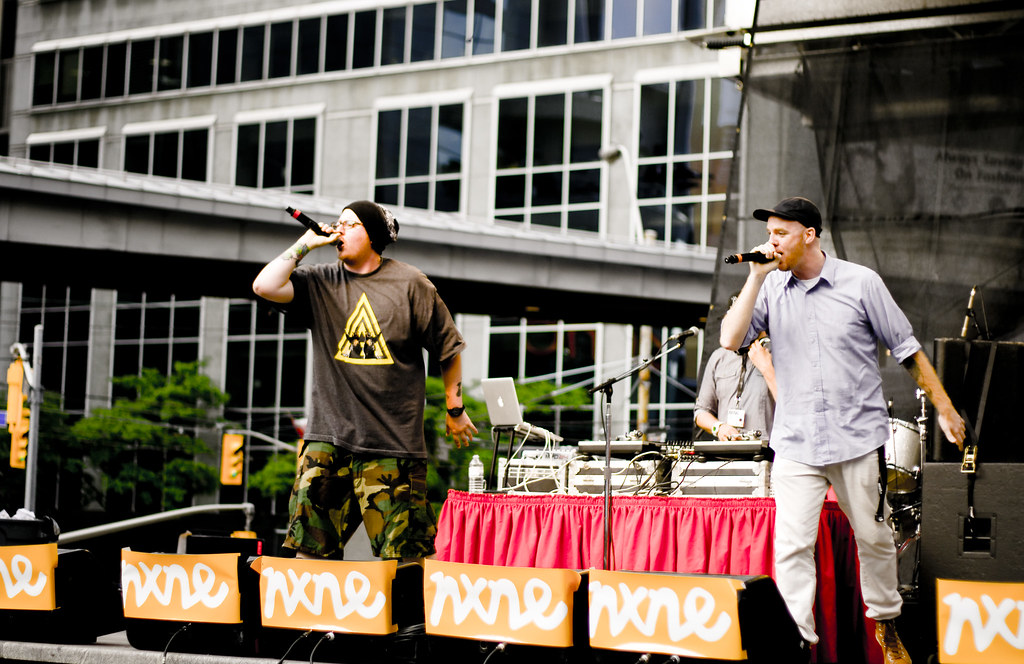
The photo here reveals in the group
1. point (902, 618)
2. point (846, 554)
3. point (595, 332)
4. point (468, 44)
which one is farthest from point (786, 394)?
point (468, 44)

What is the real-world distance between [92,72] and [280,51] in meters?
7.99

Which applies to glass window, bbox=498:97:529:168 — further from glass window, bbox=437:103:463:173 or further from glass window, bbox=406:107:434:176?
glass window, bbox=406:107:434:176

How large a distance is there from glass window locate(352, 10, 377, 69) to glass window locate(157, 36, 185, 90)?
6936 mm

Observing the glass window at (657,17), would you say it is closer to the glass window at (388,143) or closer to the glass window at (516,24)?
the glass window at (516,24)

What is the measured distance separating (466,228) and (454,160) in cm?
800

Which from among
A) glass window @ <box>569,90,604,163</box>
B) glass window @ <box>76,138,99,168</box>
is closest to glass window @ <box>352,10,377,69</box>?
glass window @ <box>569,90,604,163</box>

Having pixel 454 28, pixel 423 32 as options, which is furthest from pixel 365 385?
pixel 423 32

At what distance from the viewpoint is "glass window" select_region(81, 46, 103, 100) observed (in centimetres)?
4084

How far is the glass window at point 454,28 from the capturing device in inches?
1373

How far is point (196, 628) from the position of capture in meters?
5.81

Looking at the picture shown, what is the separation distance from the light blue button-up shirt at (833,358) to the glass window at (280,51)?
3454 centimetres

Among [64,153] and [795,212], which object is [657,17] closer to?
[64,153]

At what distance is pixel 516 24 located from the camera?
3425cm

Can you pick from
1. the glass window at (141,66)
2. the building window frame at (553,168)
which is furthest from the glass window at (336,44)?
the glass window at (141,66)
